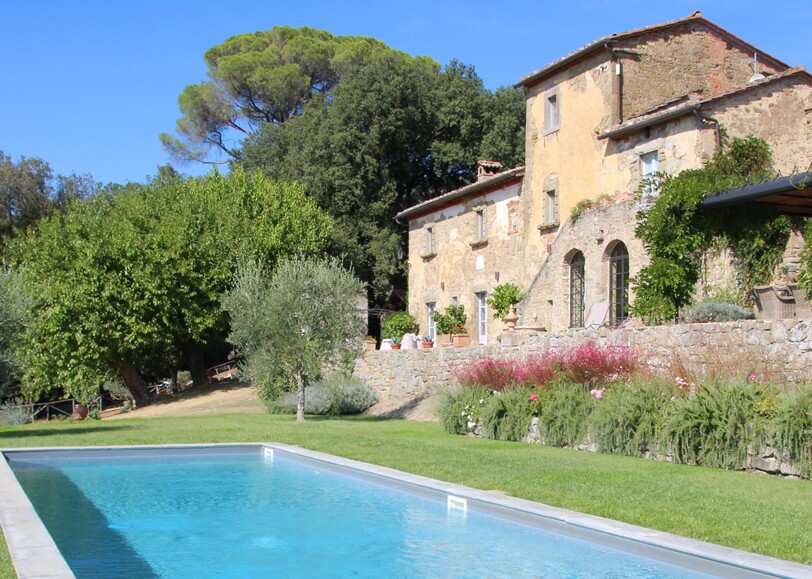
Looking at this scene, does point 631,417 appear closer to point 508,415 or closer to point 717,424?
point 717,424

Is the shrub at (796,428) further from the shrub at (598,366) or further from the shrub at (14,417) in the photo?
→ the shrub at (14,417)

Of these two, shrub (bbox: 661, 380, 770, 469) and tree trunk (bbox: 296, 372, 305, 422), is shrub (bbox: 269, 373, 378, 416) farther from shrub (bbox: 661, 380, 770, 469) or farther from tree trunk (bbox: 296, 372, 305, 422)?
shrub (bbox: 661, 380, 770, 469)

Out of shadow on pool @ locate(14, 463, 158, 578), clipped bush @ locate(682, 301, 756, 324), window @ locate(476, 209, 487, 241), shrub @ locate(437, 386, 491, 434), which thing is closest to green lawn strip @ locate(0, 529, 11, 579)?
shadow on pool @ locate(14, 463, 158, 578)

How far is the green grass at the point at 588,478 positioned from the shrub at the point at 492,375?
4.24 feet

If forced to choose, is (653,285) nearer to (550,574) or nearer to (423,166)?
A: (550,574)

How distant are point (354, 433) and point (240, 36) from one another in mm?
41432

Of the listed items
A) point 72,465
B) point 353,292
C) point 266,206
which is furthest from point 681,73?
point 72,465

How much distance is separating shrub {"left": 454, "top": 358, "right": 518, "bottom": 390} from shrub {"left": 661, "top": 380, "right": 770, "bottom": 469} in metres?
4.72

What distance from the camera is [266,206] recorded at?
3472 cm

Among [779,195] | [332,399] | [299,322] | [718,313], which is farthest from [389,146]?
[718,313]

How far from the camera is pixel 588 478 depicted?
1069cm

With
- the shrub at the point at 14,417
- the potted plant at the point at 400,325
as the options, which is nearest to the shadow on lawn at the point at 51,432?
the shrub at the point at 14,417

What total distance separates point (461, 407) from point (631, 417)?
4.91 meters

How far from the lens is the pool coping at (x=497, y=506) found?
5.73m
